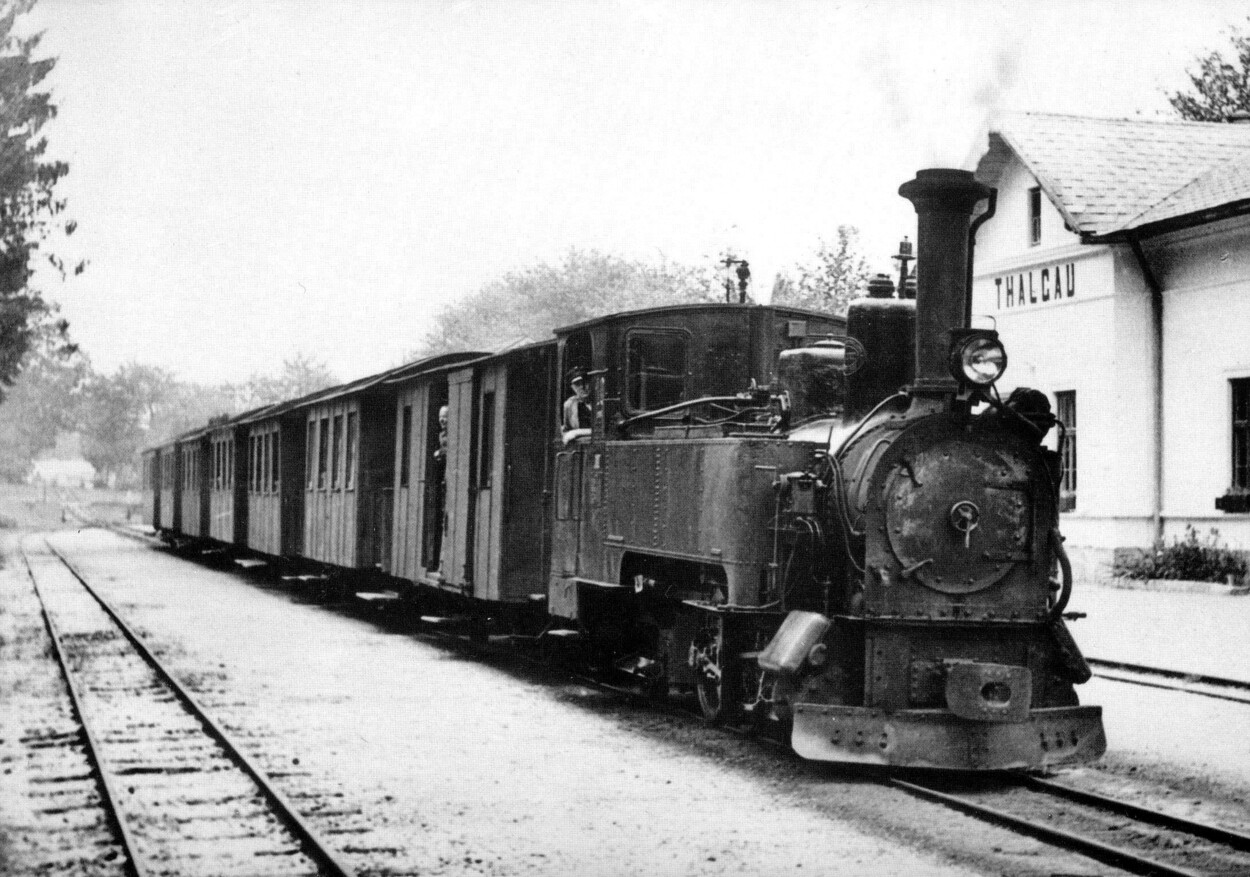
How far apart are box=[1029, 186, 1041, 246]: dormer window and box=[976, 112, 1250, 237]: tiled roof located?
2.46ft

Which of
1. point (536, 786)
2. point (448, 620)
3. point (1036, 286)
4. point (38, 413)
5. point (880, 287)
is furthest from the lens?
point (38, 413)

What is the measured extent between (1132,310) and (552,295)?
1682 inches

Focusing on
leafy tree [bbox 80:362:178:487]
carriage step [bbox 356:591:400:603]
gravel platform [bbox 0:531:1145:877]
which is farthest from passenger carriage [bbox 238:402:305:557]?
leafy tree [bbox 80:362:178:487]

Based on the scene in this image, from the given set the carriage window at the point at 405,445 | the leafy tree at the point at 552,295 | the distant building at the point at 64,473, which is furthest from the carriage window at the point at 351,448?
the distant building at the point at 64,473

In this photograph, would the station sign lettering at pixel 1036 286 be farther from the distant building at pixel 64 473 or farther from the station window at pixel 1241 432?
the distant building at pixel 64 473

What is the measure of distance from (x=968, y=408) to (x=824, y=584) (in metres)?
1.19

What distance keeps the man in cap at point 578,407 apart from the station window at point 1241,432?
38.7 ft

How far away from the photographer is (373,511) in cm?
1770

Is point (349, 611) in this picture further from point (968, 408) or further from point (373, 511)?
point (968, 408)

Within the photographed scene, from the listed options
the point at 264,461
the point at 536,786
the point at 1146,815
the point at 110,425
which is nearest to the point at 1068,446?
the point at 264,461

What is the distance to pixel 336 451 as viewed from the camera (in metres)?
19.8

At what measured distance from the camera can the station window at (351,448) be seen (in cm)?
1820

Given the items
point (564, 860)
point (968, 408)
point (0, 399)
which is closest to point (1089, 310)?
point (968, 408)

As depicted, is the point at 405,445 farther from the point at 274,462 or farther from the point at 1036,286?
the point at 1036,286
